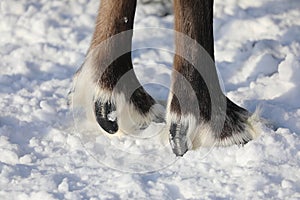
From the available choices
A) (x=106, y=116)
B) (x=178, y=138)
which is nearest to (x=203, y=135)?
(x=178, y=138)

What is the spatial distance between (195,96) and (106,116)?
37 cm

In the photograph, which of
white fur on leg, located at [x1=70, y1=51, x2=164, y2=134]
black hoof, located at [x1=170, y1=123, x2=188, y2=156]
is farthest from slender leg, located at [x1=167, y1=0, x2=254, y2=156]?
white fur on leg, located at [x1=70, y1=51, x2=164, y2=134]

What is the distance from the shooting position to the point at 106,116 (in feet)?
10.6

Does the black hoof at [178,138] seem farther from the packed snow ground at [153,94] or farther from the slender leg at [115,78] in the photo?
the slender leg at [115,78]

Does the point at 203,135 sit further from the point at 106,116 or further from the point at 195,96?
the point at 106,116

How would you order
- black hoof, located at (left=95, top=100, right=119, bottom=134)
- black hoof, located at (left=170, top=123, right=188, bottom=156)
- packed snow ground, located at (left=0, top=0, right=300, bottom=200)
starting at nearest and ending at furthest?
packed snow ground, located at (left=0, top=0, right=300, bottom=200) → black hoof, located at (left=170, top=123, right=188, bottom=156) → black hoof, located at (left=95, top=100, right=119, bottom=134)

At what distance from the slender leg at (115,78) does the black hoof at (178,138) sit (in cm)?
18

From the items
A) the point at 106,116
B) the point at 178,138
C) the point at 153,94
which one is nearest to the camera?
the point at 178,138

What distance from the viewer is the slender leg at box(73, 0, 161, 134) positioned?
128 inches

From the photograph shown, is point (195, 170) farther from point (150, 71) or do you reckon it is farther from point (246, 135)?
point (150, 71)

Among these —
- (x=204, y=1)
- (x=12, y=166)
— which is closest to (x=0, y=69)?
(x=12, y=166)

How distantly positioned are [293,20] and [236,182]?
4.50 feet

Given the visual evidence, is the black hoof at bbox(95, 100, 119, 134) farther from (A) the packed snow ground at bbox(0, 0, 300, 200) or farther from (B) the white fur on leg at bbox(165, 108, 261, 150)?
(B) the white fur on leg at bbox(165, 108, 261, 150)

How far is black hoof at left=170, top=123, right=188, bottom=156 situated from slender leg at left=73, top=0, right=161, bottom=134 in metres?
0.18
